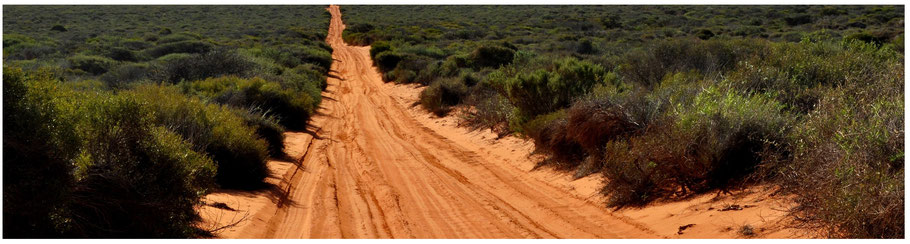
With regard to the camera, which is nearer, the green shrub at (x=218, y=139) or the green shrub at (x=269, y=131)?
the green shrub at (x=218, y=139)

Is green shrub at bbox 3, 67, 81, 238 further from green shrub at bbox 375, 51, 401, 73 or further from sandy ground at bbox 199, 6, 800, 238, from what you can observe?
green shrub at bbox 375, 51, 401, 73

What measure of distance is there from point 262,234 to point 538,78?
7714mm

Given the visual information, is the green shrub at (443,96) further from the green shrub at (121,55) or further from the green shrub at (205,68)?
the green shrub at (121,55)

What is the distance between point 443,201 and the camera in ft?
31.7

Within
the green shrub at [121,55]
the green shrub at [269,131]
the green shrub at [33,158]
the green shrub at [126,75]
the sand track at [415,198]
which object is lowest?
the sand track at [415,198]

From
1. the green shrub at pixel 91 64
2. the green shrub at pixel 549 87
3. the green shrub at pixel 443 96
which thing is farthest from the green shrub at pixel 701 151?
the green shrub at pixel 91 64

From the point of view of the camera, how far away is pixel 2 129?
511cm

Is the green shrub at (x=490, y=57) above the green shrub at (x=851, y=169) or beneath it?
beneath

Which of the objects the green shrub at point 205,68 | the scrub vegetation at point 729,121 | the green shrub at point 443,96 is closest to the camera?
the scrub vegetation at point 729,121

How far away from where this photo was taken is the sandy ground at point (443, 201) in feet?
24.5

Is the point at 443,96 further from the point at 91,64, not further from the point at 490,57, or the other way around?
the point at 91,64

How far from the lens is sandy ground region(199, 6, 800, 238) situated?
7.47 m

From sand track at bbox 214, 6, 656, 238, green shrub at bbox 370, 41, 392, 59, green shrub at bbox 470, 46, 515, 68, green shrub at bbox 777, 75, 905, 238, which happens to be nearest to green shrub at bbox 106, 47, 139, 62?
green shrub at bbox 370, 41, 392, 59

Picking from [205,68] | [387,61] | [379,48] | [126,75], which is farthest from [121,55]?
[379,48]
